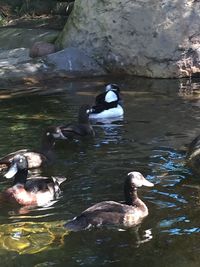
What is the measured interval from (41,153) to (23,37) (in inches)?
499

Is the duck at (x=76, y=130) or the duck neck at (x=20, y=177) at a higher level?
the duck neck at (x=20, y=177)

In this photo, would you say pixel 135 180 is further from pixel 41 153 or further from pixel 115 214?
pixel 41 153

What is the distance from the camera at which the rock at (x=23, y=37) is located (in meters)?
20.4

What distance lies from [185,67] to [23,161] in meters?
9.33

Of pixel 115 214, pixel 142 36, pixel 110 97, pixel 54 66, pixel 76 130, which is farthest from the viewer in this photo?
pixel 142 36

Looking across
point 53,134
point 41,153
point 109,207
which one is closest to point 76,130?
point 53,134

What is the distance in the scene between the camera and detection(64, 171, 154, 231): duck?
6.58 m

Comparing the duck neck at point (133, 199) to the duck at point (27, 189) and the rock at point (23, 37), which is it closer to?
the duck at point (27, 189)

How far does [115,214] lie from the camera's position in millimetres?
6711

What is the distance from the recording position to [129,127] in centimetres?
1132

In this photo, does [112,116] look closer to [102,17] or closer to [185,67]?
[185,67]

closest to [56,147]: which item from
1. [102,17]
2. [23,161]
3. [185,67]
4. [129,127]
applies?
[129,127]

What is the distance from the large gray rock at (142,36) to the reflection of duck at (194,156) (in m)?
7.45

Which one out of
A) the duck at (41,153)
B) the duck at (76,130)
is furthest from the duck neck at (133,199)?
the duck at (76,130)
